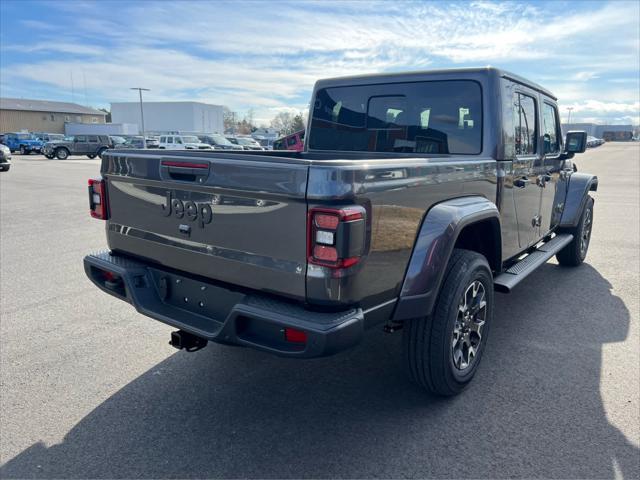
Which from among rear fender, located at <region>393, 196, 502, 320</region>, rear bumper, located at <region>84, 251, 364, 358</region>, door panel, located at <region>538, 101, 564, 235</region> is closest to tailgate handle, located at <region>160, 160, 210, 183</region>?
rear bumper, located at <region>84, 251, 364, 358</region>

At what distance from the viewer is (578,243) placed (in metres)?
6.09

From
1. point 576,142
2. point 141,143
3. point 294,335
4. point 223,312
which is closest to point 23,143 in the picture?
point 141,143

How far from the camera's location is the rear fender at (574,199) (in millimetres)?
5602

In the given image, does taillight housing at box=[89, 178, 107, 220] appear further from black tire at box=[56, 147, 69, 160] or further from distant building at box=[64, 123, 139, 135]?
distant building at box=[64, 123, 139, 135]

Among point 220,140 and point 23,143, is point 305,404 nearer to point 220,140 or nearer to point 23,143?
point 220,140

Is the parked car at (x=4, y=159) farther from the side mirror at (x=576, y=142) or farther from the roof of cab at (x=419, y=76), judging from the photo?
the side mirror at (x=576, y=142)

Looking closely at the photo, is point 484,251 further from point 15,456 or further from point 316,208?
point 15,456

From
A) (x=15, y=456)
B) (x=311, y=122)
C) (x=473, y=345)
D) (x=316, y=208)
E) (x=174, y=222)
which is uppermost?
(x=311, y=122)

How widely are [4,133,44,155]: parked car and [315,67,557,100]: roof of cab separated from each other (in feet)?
139

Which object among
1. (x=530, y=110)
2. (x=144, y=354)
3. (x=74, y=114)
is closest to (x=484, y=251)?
(x=530, y=110)

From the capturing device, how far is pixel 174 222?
2.87m

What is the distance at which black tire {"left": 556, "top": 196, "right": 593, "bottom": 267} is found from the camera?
600cm

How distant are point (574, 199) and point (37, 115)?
8801cm

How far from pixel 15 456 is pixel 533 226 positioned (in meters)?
4.24
